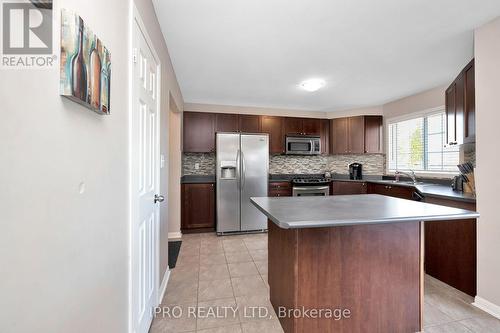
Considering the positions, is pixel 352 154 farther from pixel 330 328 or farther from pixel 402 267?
pixel 330 328

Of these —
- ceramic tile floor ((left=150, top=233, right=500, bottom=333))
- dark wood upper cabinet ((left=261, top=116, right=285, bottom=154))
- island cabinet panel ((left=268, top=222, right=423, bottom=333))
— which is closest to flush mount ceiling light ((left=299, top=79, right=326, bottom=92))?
dark wood upper cabinet ((left=261, top=116, right=285, bottom=154))

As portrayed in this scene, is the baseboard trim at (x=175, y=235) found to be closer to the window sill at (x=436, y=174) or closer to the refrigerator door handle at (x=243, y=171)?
the refrigerator door handle at (x=243, y=171)

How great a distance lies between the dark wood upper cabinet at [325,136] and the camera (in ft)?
16.7

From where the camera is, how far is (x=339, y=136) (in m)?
4.98

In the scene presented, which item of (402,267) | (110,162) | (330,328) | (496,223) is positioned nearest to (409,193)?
(496,223)

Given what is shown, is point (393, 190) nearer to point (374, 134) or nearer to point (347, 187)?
point (347, 187)

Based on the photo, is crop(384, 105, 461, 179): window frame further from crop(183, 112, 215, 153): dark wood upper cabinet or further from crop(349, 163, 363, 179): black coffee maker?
crop(183, 112, 215, 153): dark wood upper cabinet

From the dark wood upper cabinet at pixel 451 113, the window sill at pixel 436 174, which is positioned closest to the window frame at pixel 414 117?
the window sill at pixel 436 174

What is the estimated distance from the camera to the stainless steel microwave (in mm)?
4836

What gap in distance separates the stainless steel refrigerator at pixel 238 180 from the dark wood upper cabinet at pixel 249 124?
1.31 feet

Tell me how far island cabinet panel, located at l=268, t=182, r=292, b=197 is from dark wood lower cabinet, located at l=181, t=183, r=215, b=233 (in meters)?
1.12

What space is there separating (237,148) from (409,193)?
9.02 ft

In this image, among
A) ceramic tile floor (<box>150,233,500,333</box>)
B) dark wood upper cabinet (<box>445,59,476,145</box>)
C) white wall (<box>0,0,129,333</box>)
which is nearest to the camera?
white wall (<box>0,0,129,333</box>)

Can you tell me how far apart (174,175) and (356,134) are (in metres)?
3.64
